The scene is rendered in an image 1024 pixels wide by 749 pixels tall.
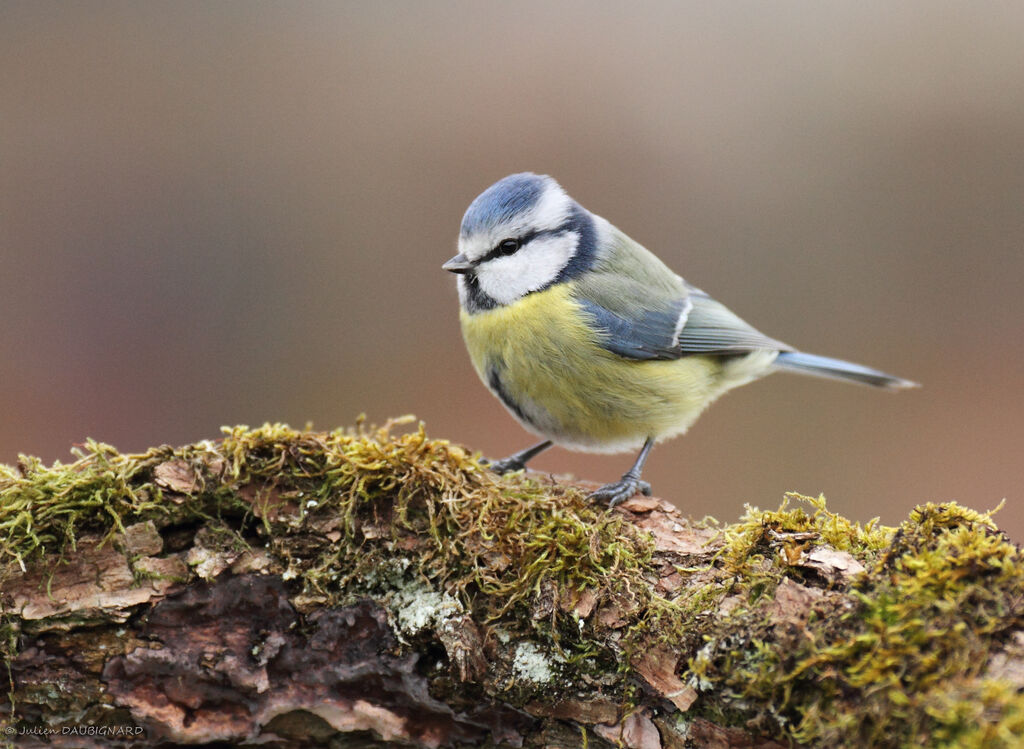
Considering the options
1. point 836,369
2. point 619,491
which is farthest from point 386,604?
point 836,369

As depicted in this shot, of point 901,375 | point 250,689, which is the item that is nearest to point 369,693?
point 250,689

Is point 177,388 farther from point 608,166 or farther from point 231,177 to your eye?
point 608,166

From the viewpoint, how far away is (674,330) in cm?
271

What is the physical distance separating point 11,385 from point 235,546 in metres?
3.01

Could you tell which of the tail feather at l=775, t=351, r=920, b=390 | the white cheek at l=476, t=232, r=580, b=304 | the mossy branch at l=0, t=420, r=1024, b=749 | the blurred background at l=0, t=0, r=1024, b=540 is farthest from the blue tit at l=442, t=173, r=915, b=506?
the blurred background at l=0, t=0, r=1024, b=540

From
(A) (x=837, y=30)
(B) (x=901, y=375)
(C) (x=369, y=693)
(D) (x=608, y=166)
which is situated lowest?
(C) (x=369, y=693)

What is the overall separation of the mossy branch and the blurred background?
2.43 metres

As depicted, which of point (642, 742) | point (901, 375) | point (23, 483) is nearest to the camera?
point (642, 742)

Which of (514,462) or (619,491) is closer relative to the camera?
(619,491)

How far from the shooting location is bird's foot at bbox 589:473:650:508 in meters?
2.14

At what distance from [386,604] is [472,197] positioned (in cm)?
344

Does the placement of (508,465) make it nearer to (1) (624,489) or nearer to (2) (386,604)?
(1) (624,489)

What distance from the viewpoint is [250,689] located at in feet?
5.17

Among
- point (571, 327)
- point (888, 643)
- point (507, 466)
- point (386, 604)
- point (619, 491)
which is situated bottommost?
point (888, 643)
